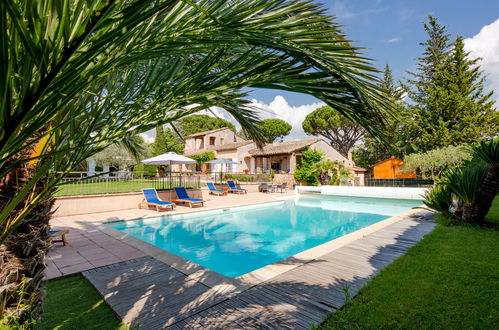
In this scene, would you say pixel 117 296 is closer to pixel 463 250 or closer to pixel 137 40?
pixel 137 40

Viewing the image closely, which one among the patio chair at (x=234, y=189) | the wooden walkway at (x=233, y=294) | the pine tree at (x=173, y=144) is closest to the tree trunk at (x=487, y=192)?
the wooden walkway at (x=233, y=294)

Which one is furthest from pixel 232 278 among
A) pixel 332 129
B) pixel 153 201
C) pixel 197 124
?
pixel 197 124

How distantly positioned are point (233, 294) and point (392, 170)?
2996 centimetres

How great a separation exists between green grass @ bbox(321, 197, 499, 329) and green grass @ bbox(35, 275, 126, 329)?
2738 mm

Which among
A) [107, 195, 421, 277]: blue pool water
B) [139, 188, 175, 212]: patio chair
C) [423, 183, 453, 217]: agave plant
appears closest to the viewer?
[107, 195, 421, 277]: blue pool water

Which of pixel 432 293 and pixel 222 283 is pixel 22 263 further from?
pixel 432 293

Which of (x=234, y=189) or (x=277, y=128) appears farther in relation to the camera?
(x=277, y=128)

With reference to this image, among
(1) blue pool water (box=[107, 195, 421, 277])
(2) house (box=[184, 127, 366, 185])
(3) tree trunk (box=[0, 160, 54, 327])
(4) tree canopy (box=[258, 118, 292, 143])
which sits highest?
(4) tree canopy (box=[258, 118, 292, 143])

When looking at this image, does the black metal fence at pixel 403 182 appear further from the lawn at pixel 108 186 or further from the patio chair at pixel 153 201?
the patio chair at pixel 153 201

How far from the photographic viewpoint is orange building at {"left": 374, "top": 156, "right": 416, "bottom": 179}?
28312mm

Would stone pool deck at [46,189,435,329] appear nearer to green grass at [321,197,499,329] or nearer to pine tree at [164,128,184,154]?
green grass at [321,197,499,329]

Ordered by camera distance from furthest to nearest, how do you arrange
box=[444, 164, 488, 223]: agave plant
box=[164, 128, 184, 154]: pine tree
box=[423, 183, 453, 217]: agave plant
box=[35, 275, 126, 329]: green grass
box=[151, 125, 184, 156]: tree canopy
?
box=[164, 128, 184, 154]: pine tree, box=[151, 125, 184, 156]: tree canopy, box=[423, 183, 453, 217]: agave plant, box=[444, 164, 488, 223]: agave plant, box=[35, 275, 126, 329]: green grass

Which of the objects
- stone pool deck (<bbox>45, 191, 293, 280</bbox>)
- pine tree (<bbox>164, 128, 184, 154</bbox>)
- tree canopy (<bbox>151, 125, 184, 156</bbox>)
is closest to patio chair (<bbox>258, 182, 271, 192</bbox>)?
stone pool deck (<bbox>45, 191, 293, 280</bbox>)

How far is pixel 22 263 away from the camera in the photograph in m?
1.99
